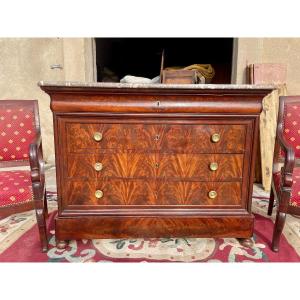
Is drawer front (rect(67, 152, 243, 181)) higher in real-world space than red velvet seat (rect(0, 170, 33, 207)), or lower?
higher

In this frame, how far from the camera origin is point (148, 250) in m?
2.16

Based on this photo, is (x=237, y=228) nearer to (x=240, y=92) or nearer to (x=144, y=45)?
(x=240, y=92)

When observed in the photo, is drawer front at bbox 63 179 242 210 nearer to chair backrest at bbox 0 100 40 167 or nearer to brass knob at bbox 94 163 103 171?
brass knob at bbox 94 163 103 171

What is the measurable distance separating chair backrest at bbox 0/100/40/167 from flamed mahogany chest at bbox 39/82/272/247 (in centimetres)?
57

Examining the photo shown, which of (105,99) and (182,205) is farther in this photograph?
(182,205)

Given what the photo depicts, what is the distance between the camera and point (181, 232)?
215cm

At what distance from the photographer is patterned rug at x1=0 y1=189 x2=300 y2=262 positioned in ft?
6.74

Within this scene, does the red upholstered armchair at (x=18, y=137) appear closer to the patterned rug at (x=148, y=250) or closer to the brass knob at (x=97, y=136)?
the patterned rug at (x=148, y=250)

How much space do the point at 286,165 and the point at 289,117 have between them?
55 cm

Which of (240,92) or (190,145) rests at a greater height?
(240,92)

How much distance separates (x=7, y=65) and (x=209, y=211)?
3634 mm

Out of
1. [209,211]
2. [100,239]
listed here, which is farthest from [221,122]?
[100,239]

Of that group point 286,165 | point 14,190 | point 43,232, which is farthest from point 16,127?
point 286,165

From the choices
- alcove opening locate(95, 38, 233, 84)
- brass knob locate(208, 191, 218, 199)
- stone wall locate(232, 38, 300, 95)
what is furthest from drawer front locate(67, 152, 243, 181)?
alcove opening locate(95, 38, 233, 84)
